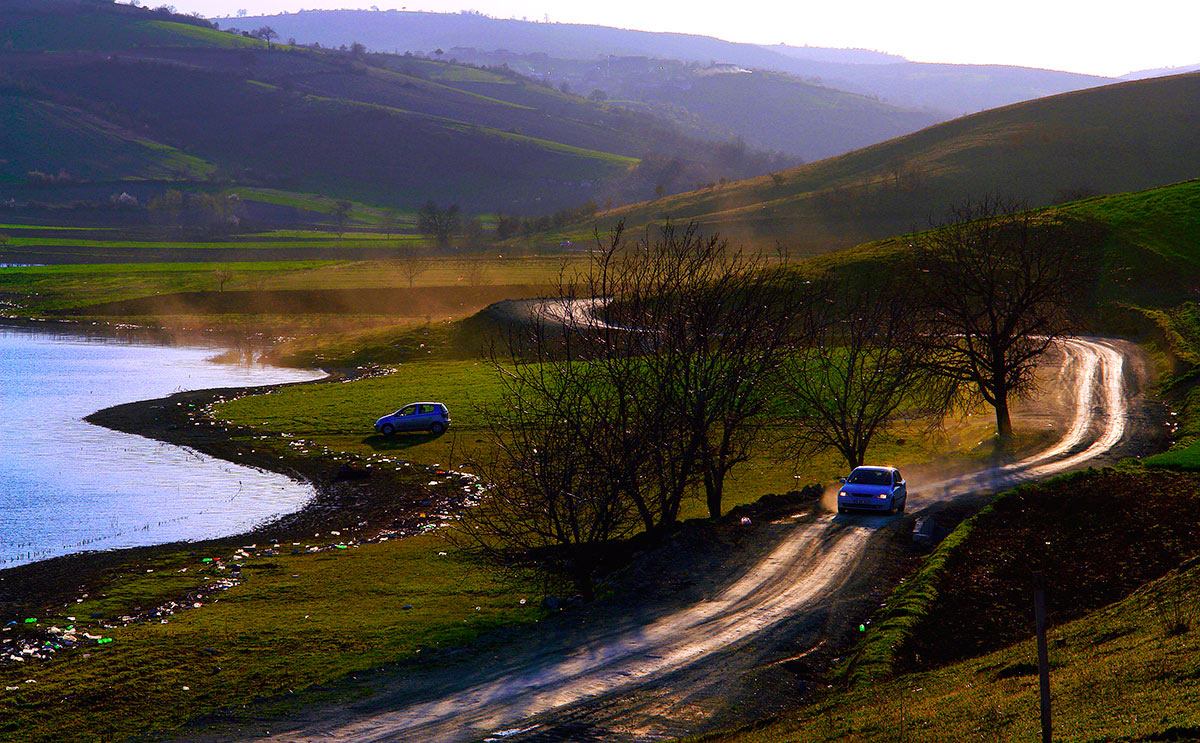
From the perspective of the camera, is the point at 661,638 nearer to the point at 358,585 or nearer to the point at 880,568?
the point at 880,568

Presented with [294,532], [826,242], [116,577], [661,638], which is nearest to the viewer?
[661,638]

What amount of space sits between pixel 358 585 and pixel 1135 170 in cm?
14800

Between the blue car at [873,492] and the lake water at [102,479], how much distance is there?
21.4 metres

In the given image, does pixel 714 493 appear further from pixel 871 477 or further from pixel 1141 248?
pixel 1141 248

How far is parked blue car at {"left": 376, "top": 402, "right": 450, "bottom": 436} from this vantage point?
58094 millimetres

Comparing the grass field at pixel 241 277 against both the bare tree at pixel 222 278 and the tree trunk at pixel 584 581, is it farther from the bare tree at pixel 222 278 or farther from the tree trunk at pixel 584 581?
the tree trunk at pixel 584 581

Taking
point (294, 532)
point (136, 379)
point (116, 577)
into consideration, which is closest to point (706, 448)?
point (294, 532)

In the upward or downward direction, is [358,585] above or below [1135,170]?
below

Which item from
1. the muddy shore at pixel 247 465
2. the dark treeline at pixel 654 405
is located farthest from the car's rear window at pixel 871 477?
the muddy shore at pixel 247 465

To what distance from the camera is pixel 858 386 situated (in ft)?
163

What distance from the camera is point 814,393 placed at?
52062 millimetres

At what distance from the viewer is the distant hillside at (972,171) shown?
147 meters

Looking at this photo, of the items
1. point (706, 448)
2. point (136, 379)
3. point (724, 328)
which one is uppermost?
point (724, 328)

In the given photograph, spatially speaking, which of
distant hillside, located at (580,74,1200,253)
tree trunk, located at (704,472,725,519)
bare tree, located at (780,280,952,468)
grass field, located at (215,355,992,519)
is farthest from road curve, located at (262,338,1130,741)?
distant hillside, located at (580,74,1200,253)
